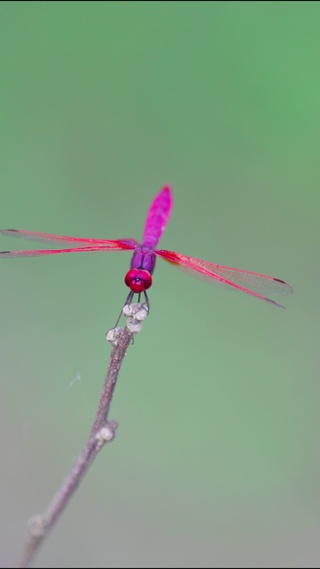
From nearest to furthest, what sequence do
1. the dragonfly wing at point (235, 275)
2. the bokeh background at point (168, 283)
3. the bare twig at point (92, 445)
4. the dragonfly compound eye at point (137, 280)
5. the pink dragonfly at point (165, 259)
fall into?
1. the bare twig at point (92, 445)
2. the dragonfly compound eye at point (137, 280)
3. the pink dragonfly at point (165, 259)
4. the dragonfly wing at point (235, 275)
5. the bokeh background at point (168, 283)

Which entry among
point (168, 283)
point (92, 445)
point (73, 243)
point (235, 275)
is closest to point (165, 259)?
point (235, 275)

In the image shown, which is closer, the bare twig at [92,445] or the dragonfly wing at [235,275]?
the bare twig at [92,445]

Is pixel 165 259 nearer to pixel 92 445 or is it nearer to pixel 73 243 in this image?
pixel 73 243

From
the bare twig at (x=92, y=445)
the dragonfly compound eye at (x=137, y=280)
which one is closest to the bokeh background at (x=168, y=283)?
the dragonfly compound eye at (x=137, y=280)

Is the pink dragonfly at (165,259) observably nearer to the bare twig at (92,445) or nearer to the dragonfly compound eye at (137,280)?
the dragonfly compound eye at (137,280)

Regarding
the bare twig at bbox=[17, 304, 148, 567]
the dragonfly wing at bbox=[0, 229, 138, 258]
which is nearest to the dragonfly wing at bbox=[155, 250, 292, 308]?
the dragonfly wing at bbox=[0, 229, 138, 258]
